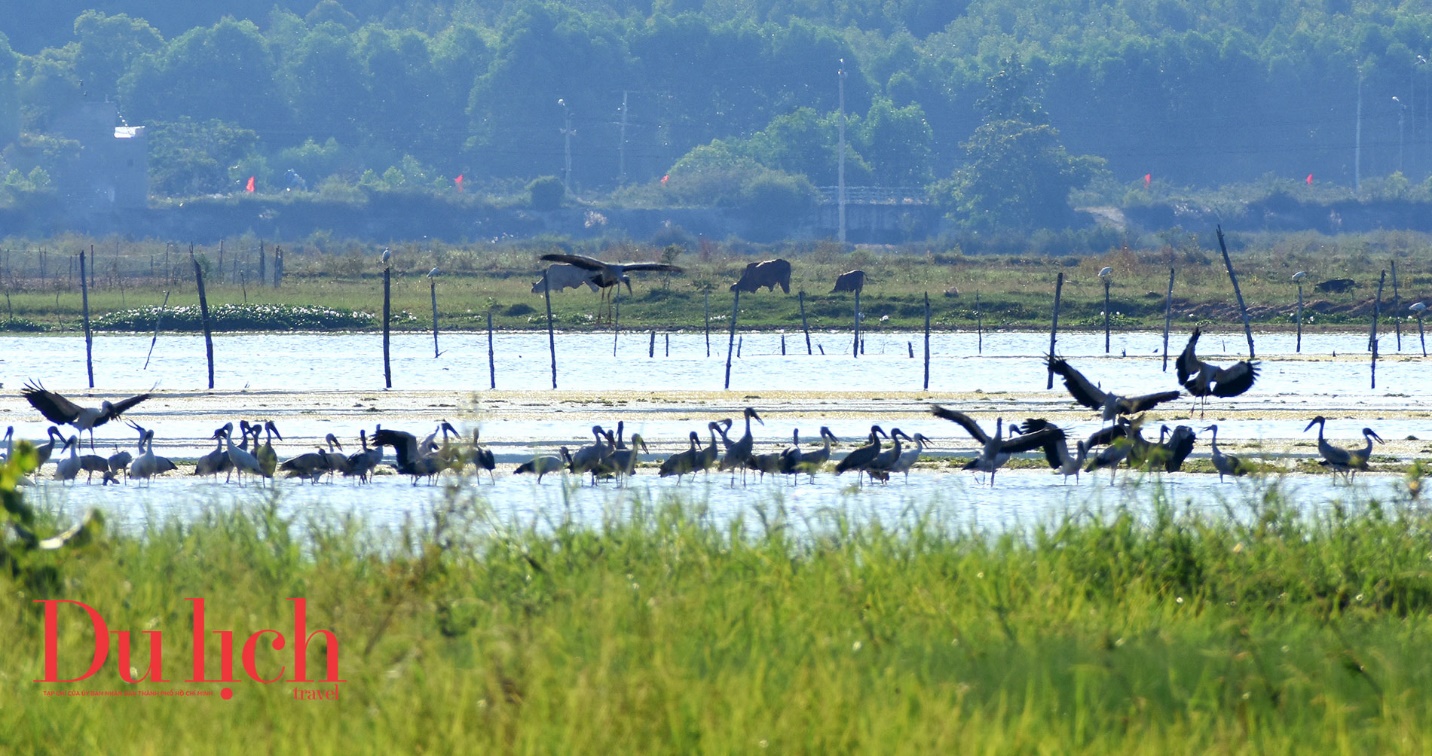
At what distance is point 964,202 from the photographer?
10881 cm

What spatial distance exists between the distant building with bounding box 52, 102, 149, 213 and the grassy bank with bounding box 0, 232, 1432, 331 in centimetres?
3476

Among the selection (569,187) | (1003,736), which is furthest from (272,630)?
(569,187)

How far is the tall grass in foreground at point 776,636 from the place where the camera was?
669 centimetres

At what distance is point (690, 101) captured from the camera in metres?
129

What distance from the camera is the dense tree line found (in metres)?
118

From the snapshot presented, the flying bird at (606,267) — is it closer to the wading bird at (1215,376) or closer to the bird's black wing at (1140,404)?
the bird's black wing at (1140,404)

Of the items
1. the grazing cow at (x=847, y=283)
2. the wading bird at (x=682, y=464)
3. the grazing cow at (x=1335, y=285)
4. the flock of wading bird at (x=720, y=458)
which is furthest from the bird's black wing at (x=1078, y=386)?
the grazing cow at (x=1335, y=285)

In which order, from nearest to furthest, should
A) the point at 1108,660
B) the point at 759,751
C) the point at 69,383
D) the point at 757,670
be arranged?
the point at 759,751
the point at 757,670
the point at 1108,660
the point at 69,383

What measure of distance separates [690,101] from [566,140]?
515 inches

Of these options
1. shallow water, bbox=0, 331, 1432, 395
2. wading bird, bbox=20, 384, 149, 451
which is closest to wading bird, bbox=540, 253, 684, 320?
wading bird, bbox=20, 384, 149, 451

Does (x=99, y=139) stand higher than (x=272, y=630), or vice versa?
(x=99, y=139)

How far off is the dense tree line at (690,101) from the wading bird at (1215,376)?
311 feet

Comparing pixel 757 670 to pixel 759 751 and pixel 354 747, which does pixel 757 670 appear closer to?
pixel 759 751

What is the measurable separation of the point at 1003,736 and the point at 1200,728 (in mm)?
796
